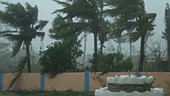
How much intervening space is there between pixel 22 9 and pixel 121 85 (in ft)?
81.7

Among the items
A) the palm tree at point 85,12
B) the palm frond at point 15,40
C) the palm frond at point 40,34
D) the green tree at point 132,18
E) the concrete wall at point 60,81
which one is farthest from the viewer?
the palm frond at point 40,34

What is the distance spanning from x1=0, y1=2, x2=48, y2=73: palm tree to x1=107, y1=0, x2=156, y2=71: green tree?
9.83 meters

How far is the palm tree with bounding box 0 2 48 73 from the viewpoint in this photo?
32531 millimetres

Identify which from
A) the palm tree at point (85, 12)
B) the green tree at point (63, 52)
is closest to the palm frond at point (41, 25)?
the green tree at point (63, 52)

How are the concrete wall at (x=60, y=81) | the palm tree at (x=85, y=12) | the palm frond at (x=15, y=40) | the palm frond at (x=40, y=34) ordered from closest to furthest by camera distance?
1. the concrete wall at (x=60, y=81)
2. the palm tree at (x=85, y=12)
3. the palm frond at (x=15, y=40)
4. the palm frond at (x=40, y=34)

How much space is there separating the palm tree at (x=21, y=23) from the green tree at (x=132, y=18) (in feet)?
32.2

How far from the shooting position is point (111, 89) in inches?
375

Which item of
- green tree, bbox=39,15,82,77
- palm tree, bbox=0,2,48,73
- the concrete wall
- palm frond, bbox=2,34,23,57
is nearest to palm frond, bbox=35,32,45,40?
palm tree, bbox=0,2,48,73

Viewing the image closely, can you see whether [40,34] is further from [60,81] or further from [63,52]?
[60,81]

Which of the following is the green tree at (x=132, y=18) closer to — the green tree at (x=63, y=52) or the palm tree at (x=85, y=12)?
the palm tree at (x=85, y=12)

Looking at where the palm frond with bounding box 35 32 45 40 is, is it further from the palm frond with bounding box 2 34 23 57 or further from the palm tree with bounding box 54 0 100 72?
the palm tree with bounding box 54 0 100 72

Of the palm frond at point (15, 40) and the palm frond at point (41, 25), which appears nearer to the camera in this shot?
the palm frond at point (15, 40)

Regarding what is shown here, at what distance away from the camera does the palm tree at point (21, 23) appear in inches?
1281

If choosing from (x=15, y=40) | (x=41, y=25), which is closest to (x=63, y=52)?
(x=41, y=25)
